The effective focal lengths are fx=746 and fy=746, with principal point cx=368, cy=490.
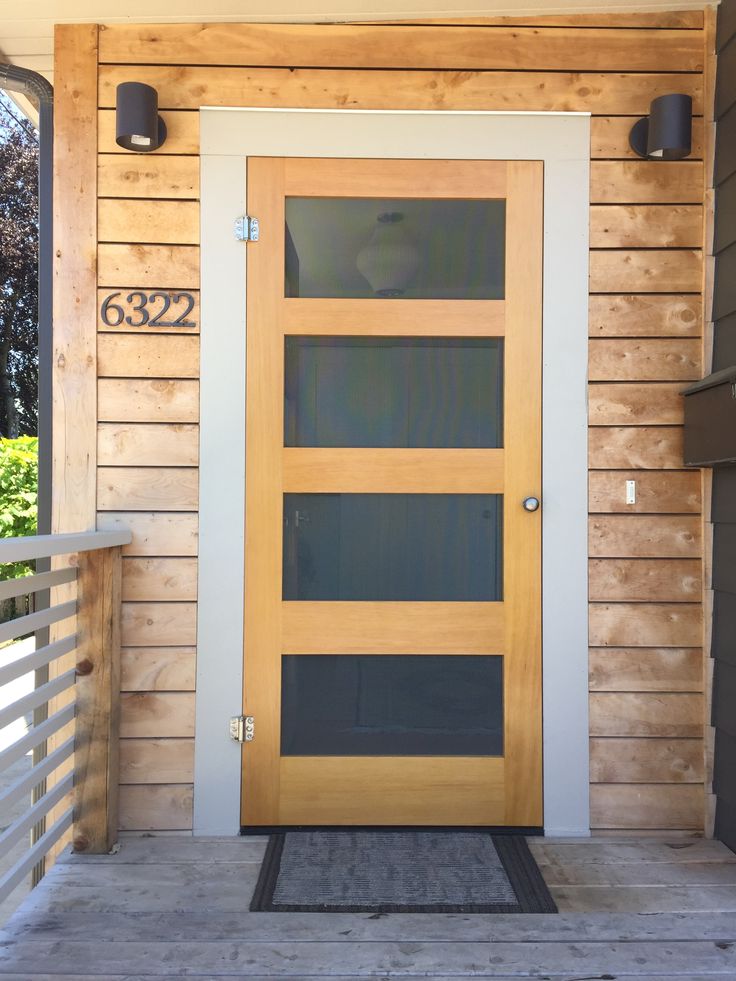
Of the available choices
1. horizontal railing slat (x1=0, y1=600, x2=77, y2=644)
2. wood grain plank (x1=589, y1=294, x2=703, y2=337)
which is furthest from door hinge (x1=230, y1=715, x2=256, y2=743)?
wood grain plank (x1=589, y1=294, x2=703, y2=337)

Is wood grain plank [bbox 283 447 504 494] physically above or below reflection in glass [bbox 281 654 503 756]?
above

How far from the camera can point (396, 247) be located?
2.51 metres

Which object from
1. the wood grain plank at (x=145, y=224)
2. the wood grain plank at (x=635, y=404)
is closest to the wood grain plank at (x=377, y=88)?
the wood grain plank at (x=145, y=224)

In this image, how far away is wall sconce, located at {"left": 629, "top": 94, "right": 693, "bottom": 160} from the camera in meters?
2.38

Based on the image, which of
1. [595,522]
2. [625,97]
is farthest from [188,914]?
[625,97]

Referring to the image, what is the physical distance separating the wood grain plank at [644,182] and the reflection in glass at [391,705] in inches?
63.1

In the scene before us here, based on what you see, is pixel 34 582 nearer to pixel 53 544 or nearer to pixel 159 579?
pixel 53 544

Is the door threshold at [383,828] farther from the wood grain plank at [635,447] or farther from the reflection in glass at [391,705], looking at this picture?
the wood grain plank at [635,447]

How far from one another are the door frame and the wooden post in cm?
28

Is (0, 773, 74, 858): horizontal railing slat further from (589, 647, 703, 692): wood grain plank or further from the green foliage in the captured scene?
the green foliage

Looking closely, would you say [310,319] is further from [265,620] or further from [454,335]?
[265,620]

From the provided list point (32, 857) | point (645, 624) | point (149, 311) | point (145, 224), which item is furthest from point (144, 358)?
point (645, 624)

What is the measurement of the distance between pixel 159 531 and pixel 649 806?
6.13 feet

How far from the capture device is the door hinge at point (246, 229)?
247cm
